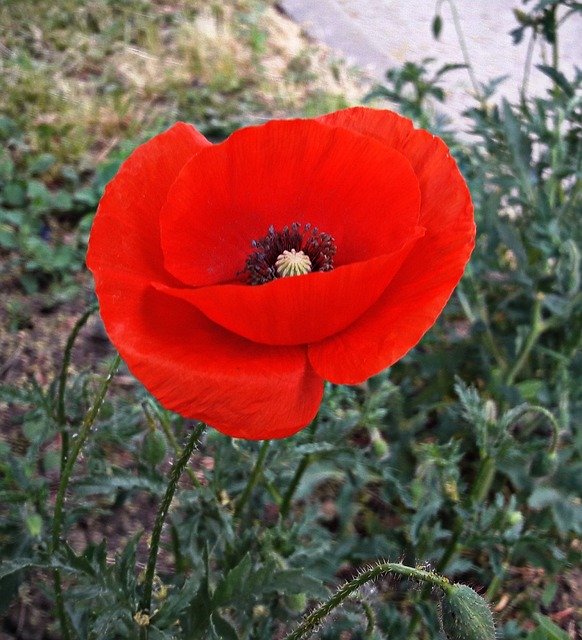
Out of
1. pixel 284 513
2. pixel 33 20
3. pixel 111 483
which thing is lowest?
pixel 284 513

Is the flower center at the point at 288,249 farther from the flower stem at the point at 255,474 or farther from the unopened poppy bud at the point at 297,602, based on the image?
the unopened poppy bud at the point at 297,602

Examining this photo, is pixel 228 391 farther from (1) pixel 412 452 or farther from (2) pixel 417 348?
(2) pixel 417 348

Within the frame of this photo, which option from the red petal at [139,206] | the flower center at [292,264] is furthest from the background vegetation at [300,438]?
the flower center at [292,264]

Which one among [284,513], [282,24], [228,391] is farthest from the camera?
[282,24]

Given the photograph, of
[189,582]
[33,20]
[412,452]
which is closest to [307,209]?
[189,582]

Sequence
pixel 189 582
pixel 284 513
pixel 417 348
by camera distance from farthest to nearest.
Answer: pixel 417 348
pixel 284 513
pixel 189 582

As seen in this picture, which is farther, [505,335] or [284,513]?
[505,335]

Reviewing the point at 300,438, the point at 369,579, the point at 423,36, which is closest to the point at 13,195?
the point at 300,438
